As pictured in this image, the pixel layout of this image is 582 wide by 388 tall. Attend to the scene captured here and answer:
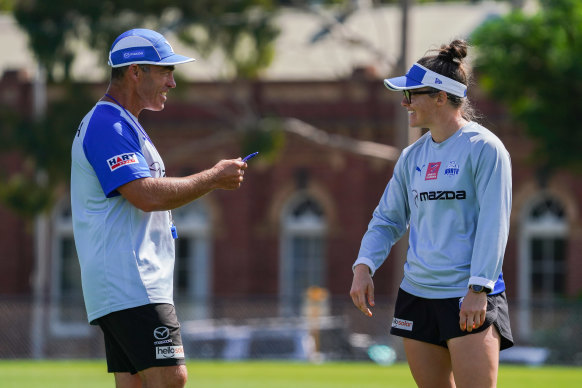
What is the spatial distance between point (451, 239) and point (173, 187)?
1.27 m

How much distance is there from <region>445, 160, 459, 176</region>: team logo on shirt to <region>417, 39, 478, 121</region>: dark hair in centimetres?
31

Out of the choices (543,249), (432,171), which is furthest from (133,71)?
(543,249)

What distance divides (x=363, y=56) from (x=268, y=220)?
18.4 feet

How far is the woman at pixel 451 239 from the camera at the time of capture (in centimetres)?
527

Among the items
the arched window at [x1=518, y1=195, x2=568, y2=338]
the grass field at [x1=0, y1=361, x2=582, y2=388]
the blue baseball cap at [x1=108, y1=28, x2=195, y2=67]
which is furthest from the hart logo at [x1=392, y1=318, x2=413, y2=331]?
the arched window at [x1=518, y1=195, x2=568, y2=338]

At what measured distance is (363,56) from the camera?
1331 inches

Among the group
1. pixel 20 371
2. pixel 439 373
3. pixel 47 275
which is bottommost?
pixel 47 275

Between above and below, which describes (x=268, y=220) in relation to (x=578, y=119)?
below

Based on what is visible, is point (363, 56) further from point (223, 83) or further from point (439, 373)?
point (439, 373)

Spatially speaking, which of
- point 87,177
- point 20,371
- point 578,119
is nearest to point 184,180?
point 87,177

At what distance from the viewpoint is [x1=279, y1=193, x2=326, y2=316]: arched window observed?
32.0 m

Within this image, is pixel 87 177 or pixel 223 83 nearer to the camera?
pixel 87 177

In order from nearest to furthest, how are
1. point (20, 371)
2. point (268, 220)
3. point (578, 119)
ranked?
point (20, 371) → point (578, 119) → point (268, 220)

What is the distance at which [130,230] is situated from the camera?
535 centimetres
